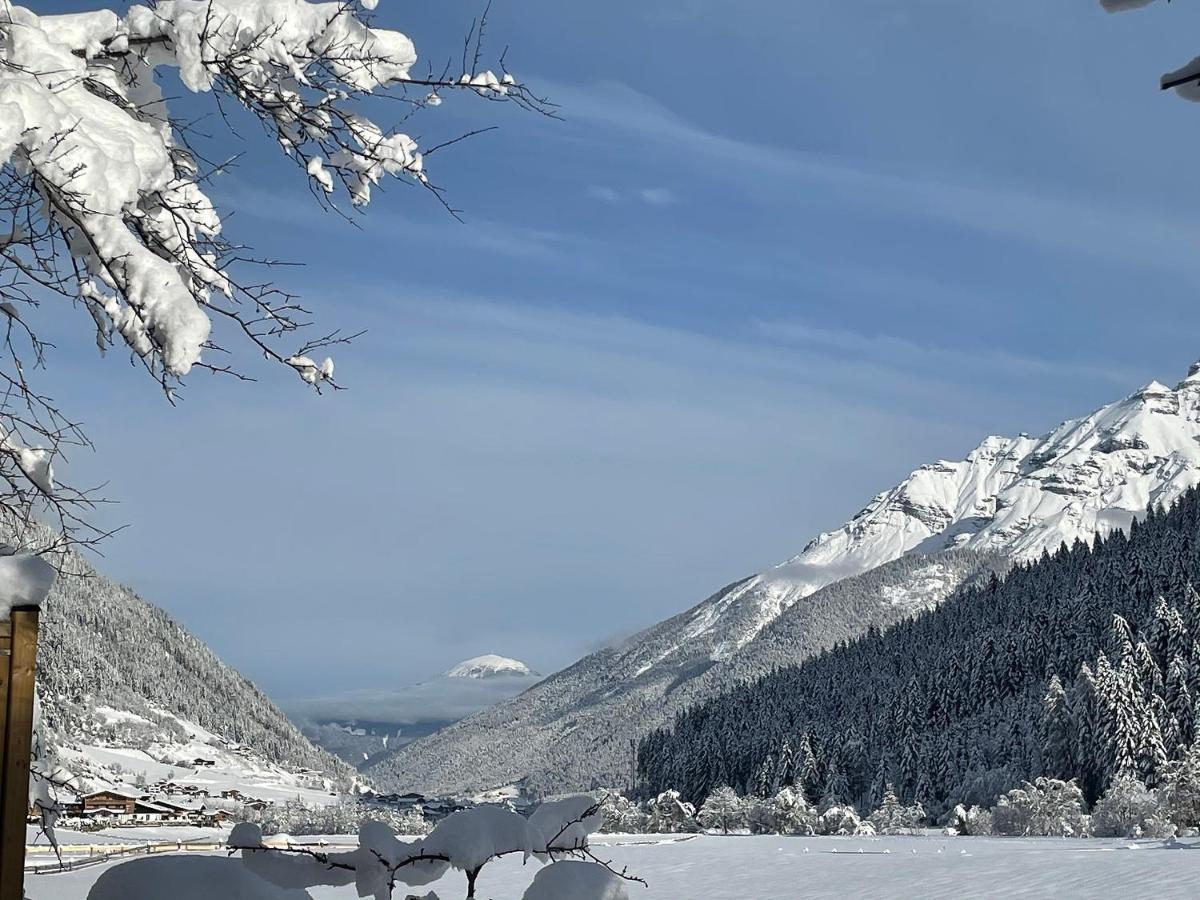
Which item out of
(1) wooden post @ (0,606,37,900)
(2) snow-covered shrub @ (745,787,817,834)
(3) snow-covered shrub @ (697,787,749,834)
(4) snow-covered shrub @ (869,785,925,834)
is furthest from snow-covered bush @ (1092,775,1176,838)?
(1) wooden post @ (0,606,37,900)

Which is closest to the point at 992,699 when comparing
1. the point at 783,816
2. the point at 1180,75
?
the point at 783,816

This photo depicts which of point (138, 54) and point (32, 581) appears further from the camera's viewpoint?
point (138, 54)

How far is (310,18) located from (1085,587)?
10011cm

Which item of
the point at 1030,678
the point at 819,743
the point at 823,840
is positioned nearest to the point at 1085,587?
the point at 1030,678

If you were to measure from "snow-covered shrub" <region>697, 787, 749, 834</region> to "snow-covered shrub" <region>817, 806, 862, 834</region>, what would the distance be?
8789mm

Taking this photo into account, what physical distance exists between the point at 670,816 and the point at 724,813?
3589 mm

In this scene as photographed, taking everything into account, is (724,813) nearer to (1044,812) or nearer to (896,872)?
(1044,812)

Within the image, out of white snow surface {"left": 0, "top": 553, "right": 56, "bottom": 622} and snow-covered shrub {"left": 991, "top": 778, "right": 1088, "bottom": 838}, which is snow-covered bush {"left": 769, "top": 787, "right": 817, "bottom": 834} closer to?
snow-covered shrub {"left": 991, "top": 778, "right": 1088, "bottom": 838}

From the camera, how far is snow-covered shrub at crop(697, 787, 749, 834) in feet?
255

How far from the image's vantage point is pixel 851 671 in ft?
371

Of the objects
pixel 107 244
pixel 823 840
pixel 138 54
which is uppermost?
pixel 138 54

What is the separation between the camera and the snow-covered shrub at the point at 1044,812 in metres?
53.2

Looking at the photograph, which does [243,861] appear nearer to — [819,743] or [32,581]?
[32,581]

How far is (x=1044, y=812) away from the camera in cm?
5506
